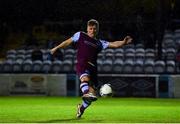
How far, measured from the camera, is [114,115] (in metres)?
13.5

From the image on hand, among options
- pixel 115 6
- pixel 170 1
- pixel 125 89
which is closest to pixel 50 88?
pixel 125 89

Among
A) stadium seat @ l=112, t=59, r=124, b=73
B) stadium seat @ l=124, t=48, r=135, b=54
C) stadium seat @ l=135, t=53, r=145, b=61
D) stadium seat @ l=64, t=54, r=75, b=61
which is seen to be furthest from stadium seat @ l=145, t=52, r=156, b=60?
stadium seat @ l=64, t=54, r=75, b=61

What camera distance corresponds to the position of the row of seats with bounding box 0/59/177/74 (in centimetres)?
2431

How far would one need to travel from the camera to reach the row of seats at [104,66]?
24.3 metres

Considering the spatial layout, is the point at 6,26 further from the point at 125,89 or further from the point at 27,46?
the point at 125,89

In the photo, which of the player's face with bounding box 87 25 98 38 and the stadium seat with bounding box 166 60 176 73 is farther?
the stadium seat with bounding box 166 60 176 73

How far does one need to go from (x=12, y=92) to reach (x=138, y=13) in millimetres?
7349

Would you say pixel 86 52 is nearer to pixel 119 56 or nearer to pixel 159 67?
pixel 159 67

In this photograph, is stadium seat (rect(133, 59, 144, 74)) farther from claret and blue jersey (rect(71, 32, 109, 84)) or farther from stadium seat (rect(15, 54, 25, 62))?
claret and blue jersey (rect(71, 32, 109, 84))

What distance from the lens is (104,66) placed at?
24953mm

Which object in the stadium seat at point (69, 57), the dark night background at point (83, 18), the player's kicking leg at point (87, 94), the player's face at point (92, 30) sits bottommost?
the player's kicking leg at point (87, 94)

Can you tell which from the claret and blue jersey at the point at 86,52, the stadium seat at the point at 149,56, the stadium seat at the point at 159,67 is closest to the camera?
the claret and blue jersey at the point at 86,52

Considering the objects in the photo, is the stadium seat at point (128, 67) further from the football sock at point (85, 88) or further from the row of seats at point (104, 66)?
the football sock at point (85, 88)

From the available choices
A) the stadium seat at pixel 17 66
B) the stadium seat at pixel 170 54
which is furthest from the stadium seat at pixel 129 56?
the stadium seat at pixel 17 66
